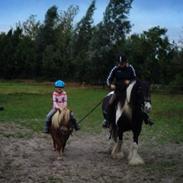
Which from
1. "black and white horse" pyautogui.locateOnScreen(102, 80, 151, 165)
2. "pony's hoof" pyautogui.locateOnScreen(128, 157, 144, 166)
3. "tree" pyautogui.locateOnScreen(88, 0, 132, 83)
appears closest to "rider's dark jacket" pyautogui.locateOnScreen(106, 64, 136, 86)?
"black and white horse" pyautogui.locateOnScreen(102, 80, 151, 165)

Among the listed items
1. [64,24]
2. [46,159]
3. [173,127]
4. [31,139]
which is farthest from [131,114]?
[64,24]

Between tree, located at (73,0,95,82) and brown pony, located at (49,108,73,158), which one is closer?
brown pony, located at (49,108,73,158)

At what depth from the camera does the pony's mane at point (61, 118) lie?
36.5ft

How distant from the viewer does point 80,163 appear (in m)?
10.7

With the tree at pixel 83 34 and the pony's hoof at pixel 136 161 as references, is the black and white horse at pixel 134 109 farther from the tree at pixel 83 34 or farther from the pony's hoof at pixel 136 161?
the tree at pixel 83 34

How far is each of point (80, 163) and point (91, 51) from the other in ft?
150

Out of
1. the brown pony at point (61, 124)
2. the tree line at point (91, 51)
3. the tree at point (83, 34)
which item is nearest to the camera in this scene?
the brown pony at point (61, 124)

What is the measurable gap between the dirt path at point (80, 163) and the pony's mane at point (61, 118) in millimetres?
757

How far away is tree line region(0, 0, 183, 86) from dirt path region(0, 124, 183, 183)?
91.8 feet

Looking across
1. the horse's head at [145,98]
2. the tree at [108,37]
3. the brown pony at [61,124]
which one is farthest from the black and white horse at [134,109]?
the tree at [108,37]

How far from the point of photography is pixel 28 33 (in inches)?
3917

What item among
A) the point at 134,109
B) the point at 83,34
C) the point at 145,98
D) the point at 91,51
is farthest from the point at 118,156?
the point at 83,34

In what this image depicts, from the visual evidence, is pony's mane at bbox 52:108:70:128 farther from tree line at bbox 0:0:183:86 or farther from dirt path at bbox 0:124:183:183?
tree line at bbox 0:0:183:86

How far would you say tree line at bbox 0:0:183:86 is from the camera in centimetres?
5238
